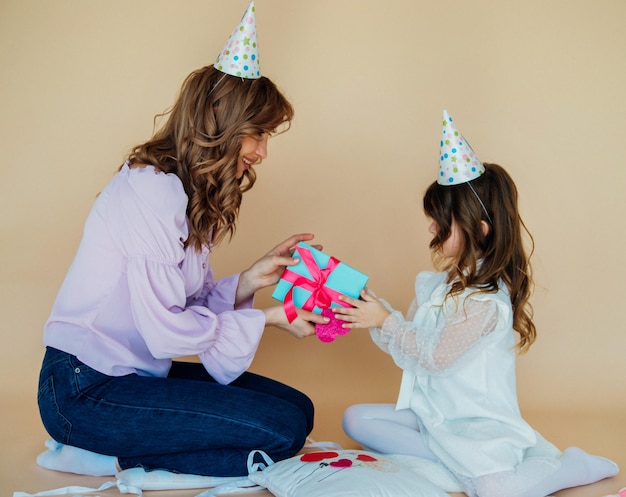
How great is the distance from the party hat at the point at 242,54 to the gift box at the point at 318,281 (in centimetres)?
60

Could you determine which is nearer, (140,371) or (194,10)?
(140,371)

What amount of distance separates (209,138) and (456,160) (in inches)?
32.0

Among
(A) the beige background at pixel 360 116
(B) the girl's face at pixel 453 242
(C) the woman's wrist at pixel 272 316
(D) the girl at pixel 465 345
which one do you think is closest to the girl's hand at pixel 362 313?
(D) the girl at pixel 465 345

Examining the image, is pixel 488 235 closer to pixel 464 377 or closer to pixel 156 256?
pixel 464 377

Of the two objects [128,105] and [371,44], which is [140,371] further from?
[371,44]

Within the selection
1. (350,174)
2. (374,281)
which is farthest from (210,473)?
(350,174)

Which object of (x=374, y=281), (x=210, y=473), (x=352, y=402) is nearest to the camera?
(x=210, y=473)

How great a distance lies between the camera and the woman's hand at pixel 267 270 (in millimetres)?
2818

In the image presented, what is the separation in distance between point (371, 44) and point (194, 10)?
0.86 meters

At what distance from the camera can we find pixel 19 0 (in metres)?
3.78

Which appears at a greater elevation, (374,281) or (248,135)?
(248,135)

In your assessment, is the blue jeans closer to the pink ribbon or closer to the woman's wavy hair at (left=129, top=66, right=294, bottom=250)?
the pink ribbon

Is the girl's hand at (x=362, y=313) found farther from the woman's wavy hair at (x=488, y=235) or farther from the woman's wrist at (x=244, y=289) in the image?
the woman's wrist at (x=244, y=289)

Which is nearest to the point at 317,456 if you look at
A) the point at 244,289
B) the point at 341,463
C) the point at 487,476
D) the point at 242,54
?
the point at 341,463
